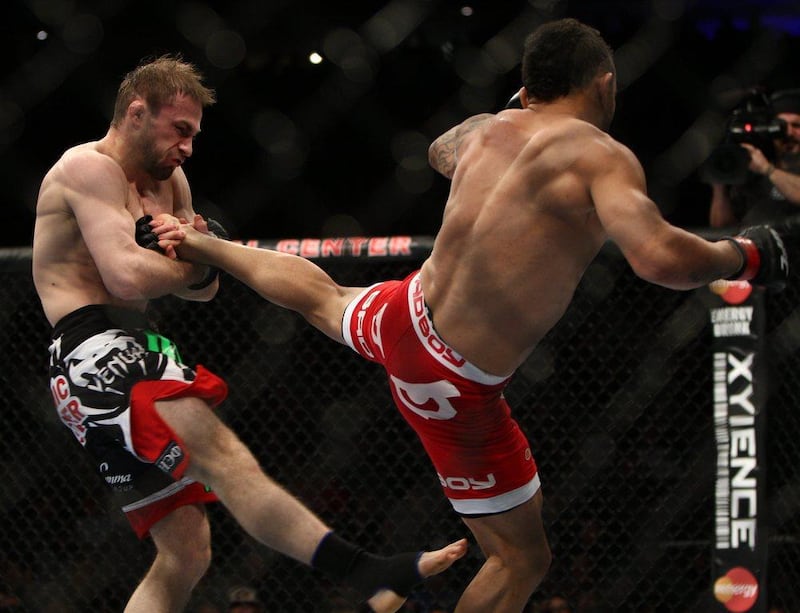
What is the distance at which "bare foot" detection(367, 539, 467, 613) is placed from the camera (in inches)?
71.7

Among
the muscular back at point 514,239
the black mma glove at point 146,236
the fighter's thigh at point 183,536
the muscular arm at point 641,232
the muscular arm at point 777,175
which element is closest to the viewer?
the muscular arm at point 641,232

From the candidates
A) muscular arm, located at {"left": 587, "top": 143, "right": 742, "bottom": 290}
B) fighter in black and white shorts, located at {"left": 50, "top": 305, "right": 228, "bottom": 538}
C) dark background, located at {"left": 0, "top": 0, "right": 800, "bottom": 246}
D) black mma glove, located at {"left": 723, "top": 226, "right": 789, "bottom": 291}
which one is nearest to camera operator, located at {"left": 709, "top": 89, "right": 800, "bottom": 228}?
black mma glove, located at {"left": 723, "top": 226, "right": 789, "bottom": 291}

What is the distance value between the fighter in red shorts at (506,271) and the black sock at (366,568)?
1.07 ft

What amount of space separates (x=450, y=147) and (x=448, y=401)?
24.5 inches

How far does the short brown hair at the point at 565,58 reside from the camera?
1986mm

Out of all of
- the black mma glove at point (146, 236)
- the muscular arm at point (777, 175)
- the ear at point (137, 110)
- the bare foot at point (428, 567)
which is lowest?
the muscular arm at point (777, 175)

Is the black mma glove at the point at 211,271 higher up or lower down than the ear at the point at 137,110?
lower down

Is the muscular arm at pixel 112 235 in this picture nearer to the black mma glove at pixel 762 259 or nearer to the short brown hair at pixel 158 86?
the short brown hair at pixel 158 86

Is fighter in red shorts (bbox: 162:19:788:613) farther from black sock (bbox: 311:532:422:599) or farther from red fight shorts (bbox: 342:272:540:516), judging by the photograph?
black sock (bbox: 311:532:422:599)

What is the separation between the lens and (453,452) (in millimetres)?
2113

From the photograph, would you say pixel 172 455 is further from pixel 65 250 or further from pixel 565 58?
pixel 565 58

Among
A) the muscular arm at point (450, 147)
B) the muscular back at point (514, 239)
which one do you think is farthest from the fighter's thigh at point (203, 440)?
the muscular arm at point (450, 147)

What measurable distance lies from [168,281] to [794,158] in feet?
5.93

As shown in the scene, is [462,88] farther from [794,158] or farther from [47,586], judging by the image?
[47,586]
